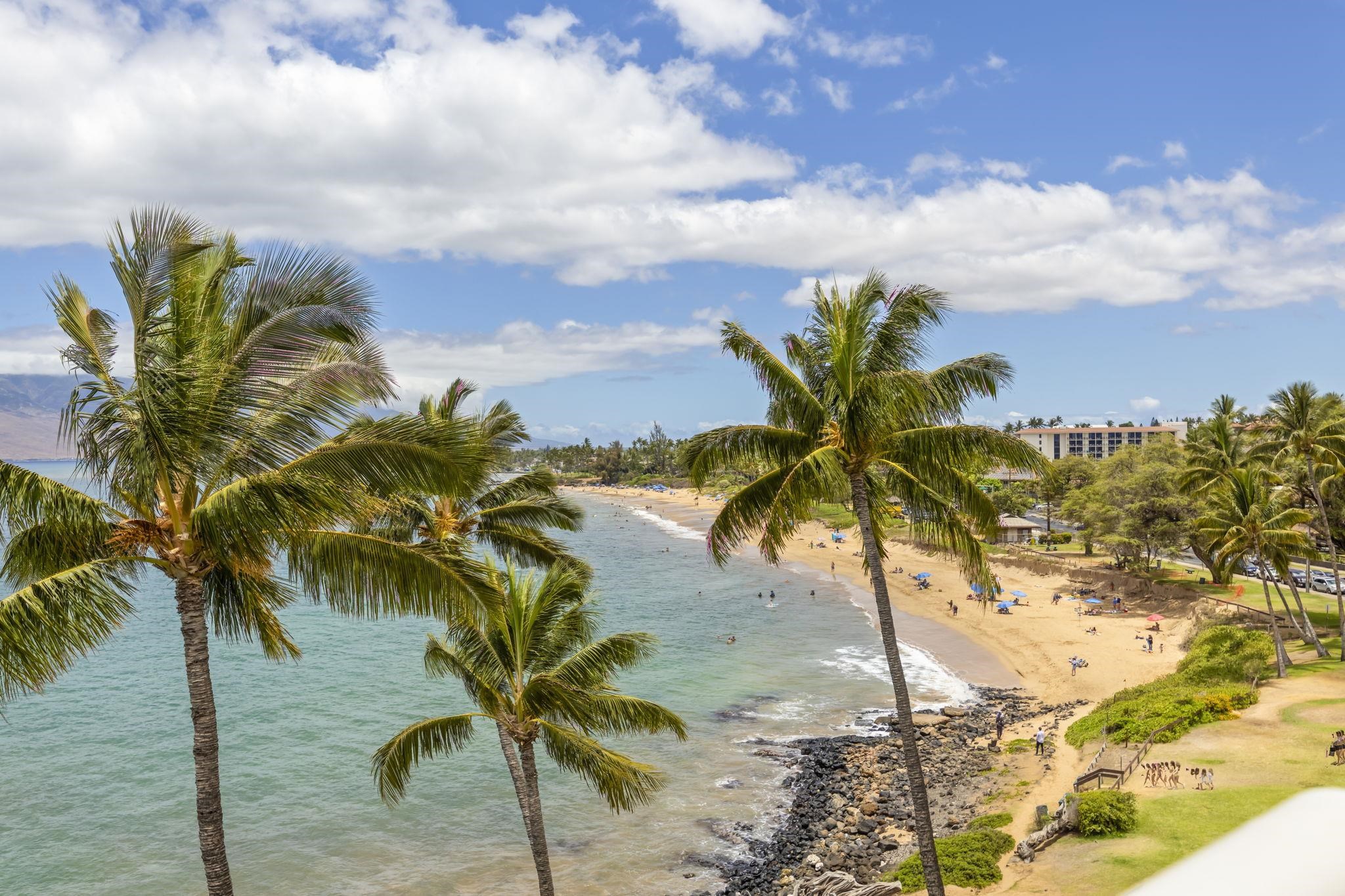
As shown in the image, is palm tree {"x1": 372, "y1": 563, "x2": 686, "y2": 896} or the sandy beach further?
the sandy beach

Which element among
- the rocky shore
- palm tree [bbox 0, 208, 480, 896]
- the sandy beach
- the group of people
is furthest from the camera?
the sandy beach

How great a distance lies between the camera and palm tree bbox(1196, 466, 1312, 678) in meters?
28.6

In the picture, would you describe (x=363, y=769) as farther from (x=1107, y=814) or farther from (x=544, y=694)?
(x=1107, y=814)

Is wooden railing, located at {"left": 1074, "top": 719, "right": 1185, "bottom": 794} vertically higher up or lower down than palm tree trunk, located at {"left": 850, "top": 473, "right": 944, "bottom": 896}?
lower down

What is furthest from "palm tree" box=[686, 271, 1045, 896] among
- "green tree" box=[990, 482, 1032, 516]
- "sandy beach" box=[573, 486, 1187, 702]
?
"green tree" box=[990, 482, 1032, 516]

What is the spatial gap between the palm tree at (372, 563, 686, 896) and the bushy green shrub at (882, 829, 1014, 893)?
7868mm

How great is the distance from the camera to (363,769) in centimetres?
3234

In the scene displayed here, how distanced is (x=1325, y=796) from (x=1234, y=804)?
2123 cm

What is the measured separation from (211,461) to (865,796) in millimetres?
23476

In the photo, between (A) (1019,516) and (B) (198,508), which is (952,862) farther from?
(A) (1019,516)

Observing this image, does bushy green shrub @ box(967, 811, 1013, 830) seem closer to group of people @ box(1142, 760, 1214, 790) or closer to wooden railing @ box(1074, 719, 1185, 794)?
wooden railing @ box(1074, 719, 1185, 794)

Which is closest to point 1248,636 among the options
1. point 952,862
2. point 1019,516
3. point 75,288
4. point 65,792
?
point 952,862

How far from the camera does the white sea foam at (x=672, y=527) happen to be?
359 feet

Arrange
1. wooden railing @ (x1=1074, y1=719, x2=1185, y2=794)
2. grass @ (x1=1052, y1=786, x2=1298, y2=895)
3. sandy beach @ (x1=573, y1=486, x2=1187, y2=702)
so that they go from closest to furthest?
grass @ (x1=1052, y1=786, x2=1298, y2=895) → wooden railing @ (x1=1074, y1=719, x2=1185, y2=794) → sandy beach @ (x1=573, y1=486, x2=1187, y2=702)
